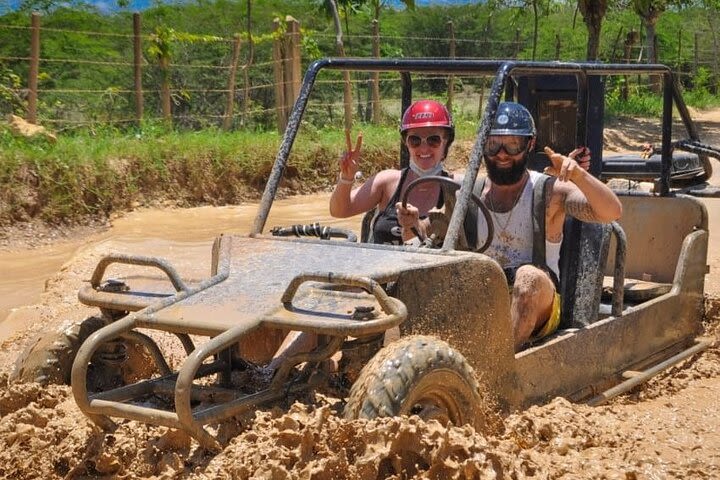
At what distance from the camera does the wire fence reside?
1447cm

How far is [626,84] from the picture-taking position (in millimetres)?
25953

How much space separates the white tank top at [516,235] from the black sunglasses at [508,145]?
161mm

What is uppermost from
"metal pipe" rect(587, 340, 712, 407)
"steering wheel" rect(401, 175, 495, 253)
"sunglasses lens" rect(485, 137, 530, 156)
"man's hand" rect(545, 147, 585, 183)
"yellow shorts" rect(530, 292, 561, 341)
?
"sunglasses lens" rect(485, 137, 530, 156)

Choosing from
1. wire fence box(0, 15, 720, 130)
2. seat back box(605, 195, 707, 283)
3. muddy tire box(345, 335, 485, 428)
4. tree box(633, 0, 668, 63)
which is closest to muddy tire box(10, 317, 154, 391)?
muddy tire box(345, 335, 485, 428)

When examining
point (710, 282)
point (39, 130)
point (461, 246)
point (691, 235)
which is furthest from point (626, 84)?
point (461, 246)

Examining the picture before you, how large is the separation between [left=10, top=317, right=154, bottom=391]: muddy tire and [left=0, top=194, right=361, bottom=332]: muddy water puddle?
4.17 m

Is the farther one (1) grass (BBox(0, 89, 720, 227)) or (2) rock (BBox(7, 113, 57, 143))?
(2) rock (BBox(7, 113, 57, 143))

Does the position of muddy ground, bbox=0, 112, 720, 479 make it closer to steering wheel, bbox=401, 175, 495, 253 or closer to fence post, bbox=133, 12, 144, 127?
steering wheel, bbox=401, 175, 495, 253

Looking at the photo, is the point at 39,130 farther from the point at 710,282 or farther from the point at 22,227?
the point at 710,282

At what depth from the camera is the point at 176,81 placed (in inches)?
730

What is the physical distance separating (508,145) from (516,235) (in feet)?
1.22

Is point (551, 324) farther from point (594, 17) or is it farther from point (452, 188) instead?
point (594, 17)

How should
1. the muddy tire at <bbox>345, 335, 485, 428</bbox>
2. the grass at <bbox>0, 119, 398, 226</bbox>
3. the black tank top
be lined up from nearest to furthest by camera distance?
the muddy tire at <bbox>345, 335, 485, 428</bbox> < the black tank top < the grass at <bbox>0, 119, 398, 226</bbox>

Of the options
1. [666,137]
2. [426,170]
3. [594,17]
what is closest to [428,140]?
[426,170]
